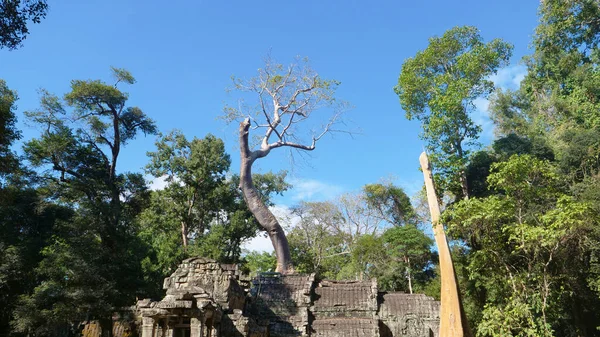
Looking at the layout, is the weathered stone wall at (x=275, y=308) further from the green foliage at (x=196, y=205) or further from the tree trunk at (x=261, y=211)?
the green foliage at (x=196, y=205)

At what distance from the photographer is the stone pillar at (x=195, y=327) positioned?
379 inches

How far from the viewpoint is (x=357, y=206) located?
27.6m

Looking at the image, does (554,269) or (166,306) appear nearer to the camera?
(166,306)

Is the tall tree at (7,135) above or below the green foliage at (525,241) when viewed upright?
above

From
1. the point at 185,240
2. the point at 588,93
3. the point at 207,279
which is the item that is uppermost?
the point at 588,93

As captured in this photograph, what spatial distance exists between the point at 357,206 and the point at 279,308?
1623 centimetres

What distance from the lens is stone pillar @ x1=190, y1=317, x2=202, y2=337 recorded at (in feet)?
31.6

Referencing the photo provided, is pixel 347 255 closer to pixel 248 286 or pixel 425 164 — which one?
pixel 248 286

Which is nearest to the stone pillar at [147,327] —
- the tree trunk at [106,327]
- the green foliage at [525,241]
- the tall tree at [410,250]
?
the tree trunk at [106,327]

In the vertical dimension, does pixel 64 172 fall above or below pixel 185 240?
above

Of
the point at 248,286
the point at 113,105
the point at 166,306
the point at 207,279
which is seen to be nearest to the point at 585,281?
the point at 248,286

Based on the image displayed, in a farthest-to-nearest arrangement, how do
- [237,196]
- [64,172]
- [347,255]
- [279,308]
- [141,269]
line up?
[347,255] → [237,196] → [64,172] → [141,269] → [279,308]

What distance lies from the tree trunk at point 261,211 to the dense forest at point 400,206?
0.12 m

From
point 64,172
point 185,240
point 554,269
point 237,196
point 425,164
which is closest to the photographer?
point 425,164
